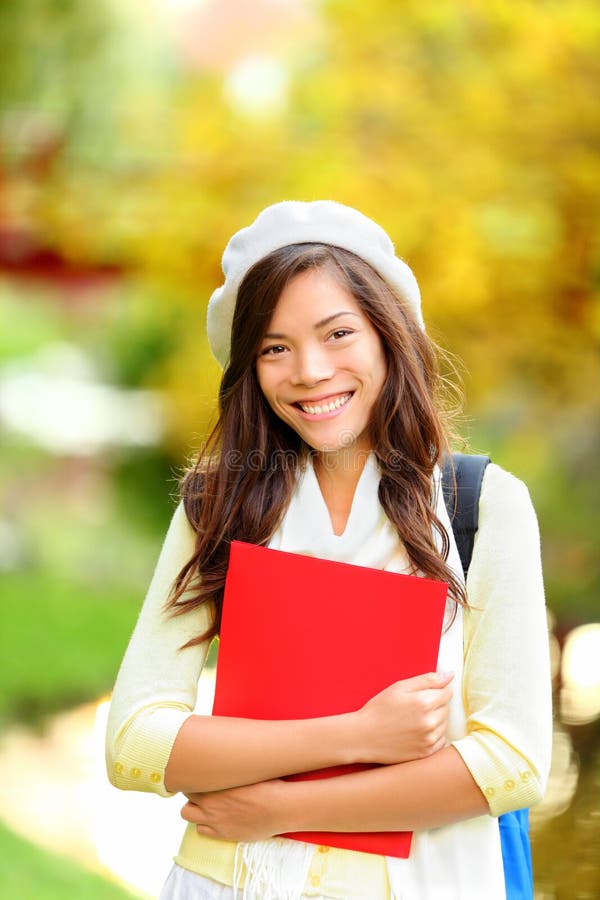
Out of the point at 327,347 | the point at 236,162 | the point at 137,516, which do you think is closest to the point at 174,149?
the point at 236,162

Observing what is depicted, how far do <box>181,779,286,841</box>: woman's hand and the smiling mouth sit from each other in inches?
16.7

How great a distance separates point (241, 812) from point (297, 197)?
415 cm

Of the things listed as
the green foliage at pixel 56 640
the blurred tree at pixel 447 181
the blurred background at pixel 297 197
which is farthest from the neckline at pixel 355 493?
the green foliage at pixel 56 640

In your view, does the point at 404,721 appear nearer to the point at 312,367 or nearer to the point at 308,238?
the point at 312,367

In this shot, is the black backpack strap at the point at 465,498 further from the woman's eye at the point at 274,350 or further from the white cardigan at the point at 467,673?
the woman's eye at the point at 274,350

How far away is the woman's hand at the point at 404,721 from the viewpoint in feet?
3.86

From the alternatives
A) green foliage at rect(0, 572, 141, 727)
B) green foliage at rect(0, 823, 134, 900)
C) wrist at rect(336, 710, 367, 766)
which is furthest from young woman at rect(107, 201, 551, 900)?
green foliage at rect(0, 572, 141, 727)

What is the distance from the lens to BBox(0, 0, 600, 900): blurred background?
338 centimetres

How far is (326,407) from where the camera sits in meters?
1.33

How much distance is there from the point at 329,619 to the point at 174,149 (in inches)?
187

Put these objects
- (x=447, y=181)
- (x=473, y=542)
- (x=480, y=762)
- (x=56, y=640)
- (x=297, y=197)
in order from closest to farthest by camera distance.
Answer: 1. (x=480, y=762)
2. (x=473, y=542)
3. (x=447, y=181)
4. (x=297, y=197)
5. (x=56, y=640)

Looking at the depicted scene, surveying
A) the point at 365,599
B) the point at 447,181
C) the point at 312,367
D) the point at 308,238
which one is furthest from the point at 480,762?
the point at 447,181

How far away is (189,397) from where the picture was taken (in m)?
6.66

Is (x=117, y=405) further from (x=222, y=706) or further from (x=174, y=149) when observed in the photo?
(x=222, y=706)
